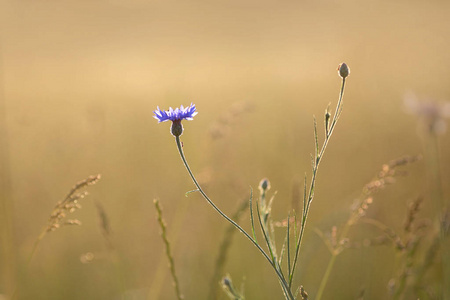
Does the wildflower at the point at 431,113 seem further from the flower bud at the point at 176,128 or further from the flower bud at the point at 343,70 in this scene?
the flower bud at the point at 176,128

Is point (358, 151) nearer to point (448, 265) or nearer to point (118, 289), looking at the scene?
point (118, 289)

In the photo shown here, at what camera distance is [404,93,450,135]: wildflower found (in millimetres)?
2089

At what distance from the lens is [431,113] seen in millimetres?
2162

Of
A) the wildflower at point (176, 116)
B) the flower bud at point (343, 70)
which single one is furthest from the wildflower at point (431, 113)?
the wildflower at point (176, 116)

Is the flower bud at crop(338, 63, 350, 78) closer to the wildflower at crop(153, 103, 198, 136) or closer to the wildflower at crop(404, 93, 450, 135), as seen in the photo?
the wildflower at crop(153, 103, 198, 136)

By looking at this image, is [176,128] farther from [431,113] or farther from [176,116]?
[431,113]

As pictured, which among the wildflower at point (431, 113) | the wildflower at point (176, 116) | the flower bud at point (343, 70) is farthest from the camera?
the wildflower at point (431, 113)

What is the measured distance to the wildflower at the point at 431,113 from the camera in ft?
6.86

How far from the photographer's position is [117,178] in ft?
12.0

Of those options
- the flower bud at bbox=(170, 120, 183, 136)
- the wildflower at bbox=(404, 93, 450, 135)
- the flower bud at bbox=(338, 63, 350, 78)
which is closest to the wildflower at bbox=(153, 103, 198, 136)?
the flower bud at bbox=(170, 120, 183, 136)

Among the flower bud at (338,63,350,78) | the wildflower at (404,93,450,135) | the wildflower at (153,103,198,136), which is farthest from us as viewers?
the wildflower at (404,93,450,135)

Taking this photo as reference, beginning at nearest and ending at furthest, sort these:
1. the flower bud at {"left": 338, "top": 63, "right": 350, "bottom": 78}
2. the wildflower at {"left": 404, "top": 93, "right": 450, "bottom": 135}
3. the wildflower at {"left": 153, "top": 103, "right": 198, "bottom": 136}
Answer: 1. the flower bud at {"left": 338, "top": 63, "right": 350, "bottom": 78}
2. the wildflower at {"left": 153, "top": 103, "right": 198, "bottom": 136}
3. the wildflower at {"left": 404, "top": 93, "right": 450, "bottom": 135}

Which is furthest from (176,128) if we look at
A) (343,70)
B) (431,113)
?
(431,113)

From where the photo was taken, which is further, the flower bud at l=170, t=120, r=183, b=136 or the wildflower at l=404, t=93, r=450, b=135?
the wildflower at l=404, t=93, r=450, b=135
